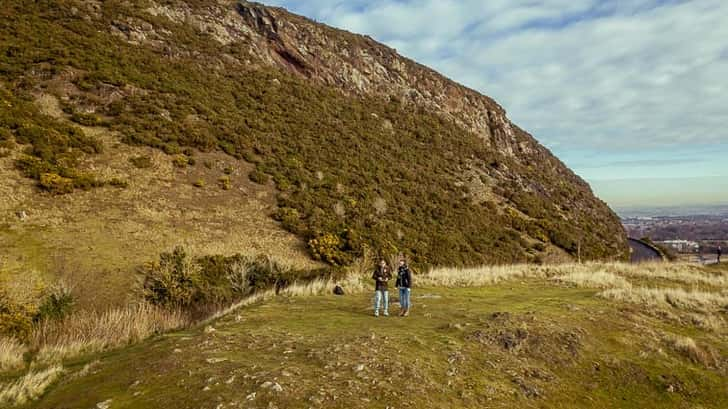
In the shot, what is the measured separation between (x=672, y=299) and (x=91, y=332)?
19970 mm

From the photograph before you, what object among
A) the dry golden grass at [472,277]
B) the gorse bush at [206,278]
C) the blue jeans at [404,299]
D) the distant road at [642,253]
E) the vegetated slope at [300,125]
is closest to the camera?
the blue jeans at [404,299]

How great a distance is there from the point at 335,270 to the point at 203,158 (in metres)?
15.1

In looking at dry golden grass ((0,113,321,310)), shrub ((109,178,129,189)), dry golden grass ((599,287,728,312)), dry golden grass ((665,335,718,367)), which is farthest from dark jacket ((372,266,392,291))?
shrub ((109,178,129,189))

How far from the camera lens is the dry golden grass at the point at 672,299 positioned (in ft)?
46.4

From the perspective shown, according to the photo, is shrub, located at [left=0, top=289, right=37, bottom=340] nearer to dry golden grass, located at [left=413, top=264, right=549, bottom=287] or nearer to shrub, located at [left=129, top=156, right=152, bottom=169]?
shrub, located at [left=129, top=156, right=152, bottom=169]

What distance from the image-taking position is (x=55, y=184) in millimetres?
21938

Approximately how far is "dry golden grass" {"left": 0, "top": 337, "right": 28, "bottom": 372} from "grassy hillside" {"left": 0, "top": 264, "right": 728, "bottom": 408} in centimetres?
67

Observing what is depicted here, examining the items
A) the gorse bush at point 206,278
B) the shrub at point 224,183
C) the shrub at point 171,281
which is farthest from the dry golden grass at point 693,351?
the shrub at point 224,183

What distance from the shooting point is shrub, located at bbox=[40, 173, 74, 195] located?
856 inches

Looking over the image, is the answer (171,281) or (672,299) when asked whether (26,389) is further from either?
(672,299)

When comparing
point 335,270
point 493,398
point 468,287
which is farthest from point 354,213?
point 493,398

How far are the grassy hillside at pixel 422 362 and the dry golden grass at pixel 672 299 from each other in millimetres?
178

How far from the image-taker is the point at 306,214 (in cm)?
3025

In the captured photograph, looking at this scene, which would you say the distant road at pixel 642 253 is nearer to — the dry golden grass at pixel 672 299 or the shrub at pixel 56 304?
the dry golden grass at pixel 672 299
